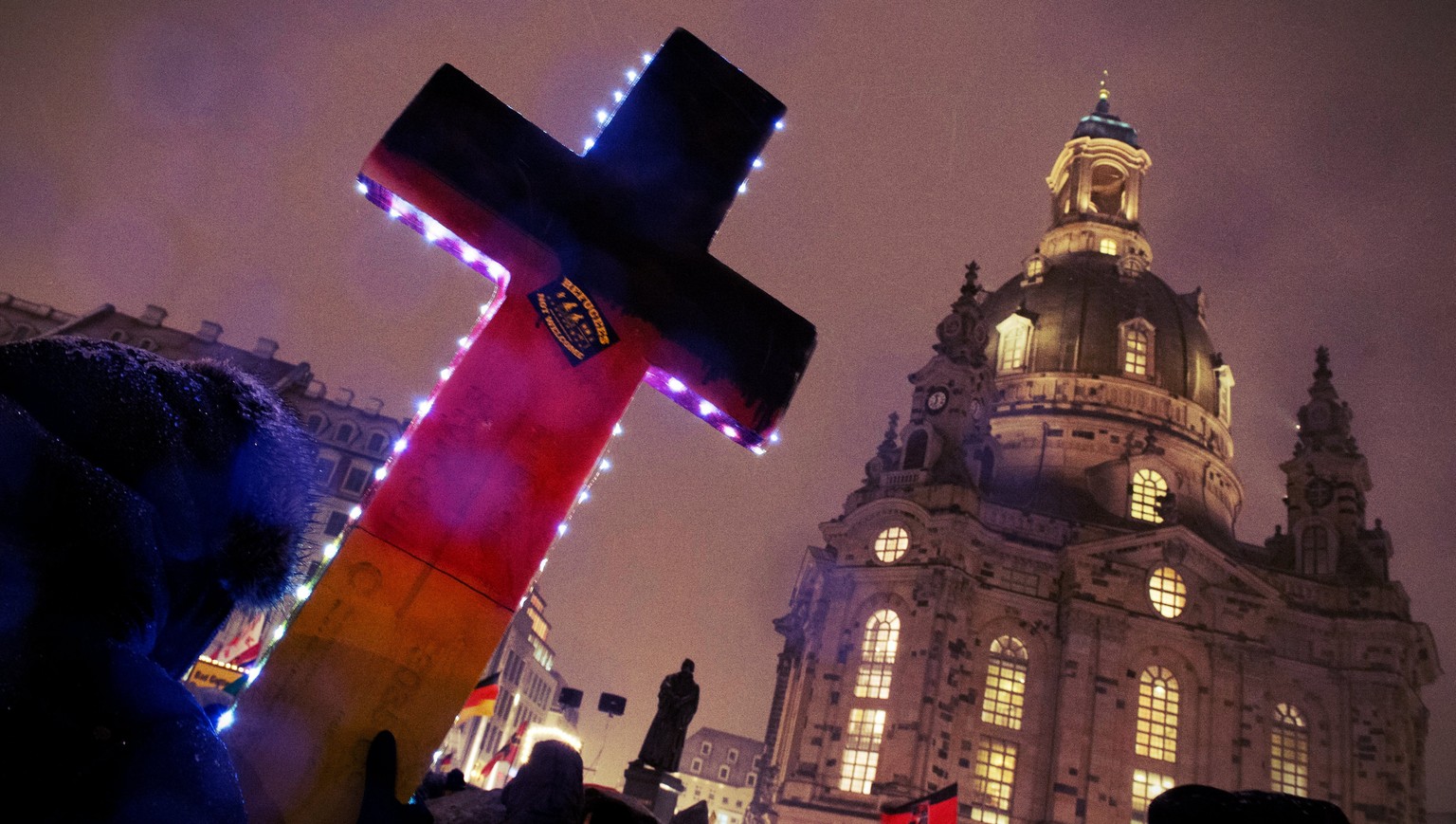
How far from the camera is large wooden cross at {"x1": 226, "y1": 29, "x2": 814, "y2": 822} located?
3.12 m

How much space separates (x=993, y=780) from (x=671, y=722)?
21339 mm

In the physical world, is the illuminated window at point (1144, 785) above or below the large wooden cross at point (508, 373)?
above

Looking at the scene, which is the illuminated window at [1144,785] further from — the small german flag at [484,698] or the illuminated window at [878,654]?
the small german flag at [484,698]

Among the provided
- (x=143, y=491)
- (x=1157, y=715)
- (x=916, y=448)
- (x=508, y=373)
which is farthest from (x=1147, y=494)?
(x=143, y=491)

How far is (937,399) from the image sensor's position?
38500 mm

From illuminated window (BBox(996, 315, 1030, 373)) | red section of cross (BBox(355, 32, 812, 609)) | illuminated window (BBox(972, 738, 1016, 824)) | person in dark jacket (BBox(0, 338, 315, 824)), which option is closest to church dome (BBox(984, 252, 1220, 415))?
illuminated window (BBox(996, 315, 1030, 373))

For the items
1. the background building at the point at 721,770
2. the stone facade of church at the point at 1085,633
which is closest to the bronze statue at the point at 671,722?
the stone facade of church at the point at 1085,633

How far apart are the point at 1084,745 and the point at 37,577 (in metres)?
35.9

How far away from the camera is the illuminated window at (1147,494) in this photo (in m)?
39.1

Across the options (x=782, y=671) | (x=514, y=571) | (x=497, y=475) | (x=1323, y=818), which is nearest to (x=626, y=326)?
(x=497, y=475)

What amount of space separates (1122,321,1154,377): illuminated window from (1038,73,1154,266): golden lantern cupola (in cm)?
964

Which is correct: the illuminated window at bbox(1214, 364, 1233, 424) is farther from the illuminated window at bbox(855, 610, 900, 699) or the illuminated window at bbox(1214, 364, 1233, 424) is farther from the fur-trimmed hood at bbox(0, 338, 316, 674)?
the fur-trimmed hood at bbox(0, 338, 316, 674)

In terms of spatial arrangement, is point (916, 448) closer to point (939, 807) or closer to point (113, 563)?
point (939, 807)

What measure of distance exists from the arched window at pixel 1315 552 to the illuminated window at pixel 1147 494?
6.24 meters
